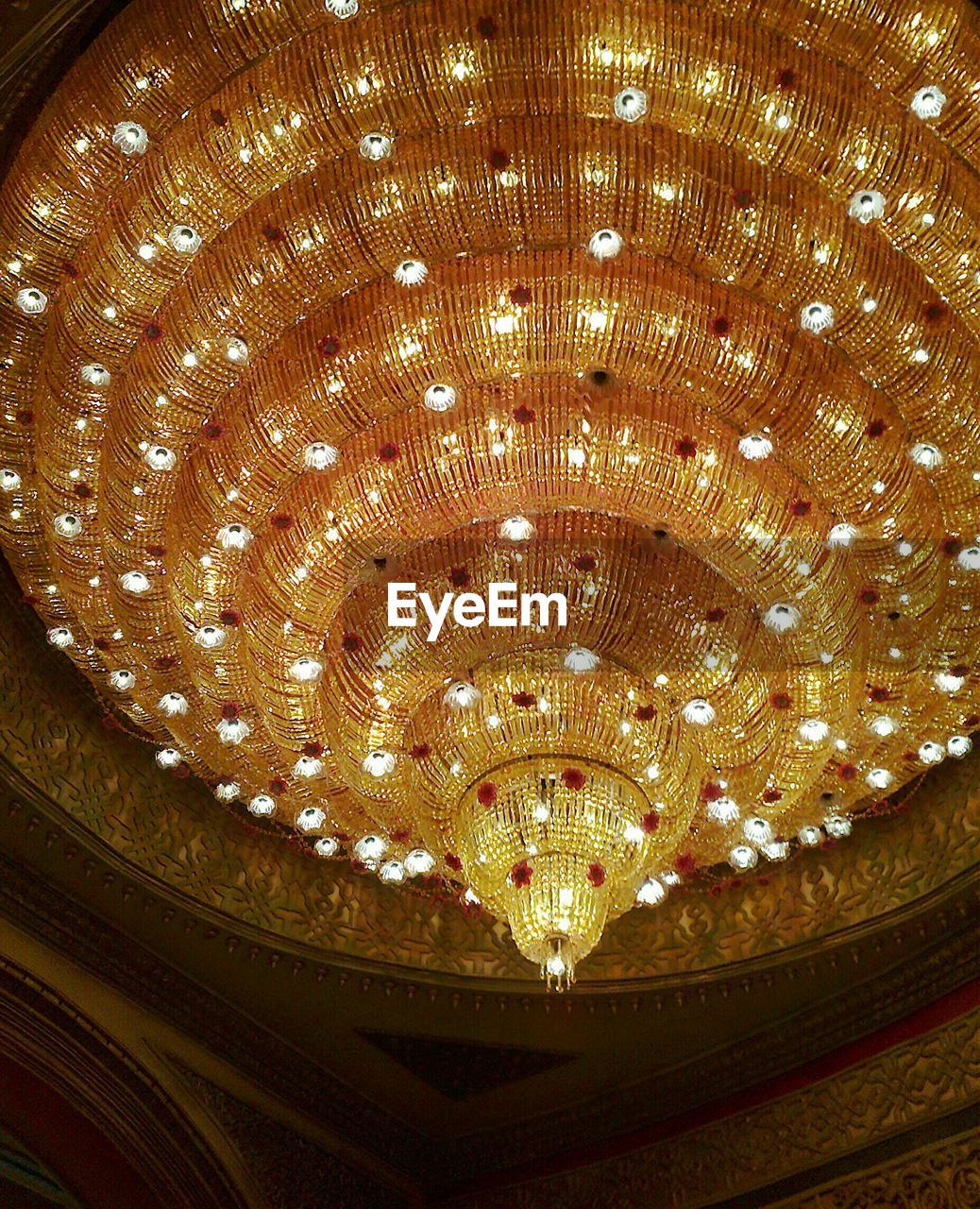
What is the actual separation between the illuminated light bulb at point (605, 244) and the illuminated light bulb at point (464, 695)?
41.5 inches

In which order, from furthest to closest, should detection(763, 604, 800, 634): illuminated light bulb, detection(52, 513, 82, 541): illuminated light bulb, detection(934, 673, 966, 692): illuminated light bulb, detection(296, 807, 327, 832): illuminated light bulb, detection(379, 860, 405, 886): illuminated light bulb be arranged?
detection(379, 860, 405, 886): illuminated light bulb → detection(296, 807, 327, 832): illuminated light bulb → detection(934, 673, 966, 692): illuminated light bulb → detection(52, 513, 82, 541): illuminated light bulb → detection(763, 604, 800, 634): illuminated light bulb

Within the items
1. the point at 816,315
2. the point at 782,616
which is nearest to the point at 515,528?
the point at 782,616

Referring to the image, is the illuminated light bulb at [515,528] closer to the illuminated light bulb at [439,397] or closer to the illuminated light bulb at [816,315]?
the illuminated light bulb at [439,397]

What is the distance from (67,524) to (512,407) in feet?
3.70

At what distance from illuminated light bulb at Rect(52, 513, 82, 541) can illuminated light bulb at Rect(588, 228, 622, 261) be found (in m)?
1.41

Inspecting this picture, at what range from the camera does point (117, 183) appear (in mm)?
2594

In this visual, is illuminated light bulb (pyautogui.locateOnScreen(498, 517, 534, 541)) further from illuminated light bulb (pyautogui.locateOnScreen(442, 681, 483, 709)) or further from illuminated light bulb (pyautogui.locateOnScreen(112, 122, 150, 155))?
illuminated light bulb (pyautogui.locateOnScreen(112, 122, 150, 155))

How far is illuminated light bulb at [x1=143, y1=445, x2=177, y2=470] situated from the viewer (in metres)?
2.77

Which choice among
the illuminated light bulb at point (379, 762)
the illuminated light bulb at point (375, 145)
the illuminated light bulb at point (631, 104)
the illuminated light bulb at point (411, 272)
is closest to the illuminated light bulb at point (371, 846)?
the illuminated light bulb at point (379, 762)

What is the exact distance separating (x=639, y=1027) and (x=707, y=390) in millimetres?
3088

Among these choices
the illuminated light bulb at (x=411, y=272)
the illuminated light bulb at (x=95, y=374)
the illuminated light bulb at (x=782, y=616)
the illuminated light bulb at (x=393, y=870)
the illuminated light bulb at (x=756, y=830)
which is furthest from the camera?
the illuminated light bulb at (x=393, y=870)

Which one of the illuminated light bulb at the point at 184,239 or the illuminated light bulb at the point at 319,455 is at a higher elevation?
the illuminated light bulb at the point at 184,239

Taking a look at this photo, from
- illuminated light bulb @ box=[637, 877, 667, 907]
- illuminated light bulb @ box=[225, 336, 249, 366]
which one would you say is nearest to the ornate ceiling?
illuminated light bulb @ box=[225, 336, 249, 366]

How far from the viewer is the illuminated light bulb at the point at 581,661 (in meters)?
2.92
